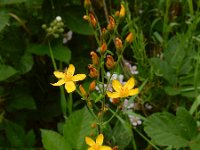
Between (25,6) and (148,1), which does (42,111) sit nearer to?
(25,6)

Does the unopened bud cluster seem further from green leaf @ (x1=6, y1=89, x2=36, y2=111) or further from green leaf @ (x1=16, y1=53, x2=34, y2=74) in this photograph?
green leaf @ (x1=6, y1=89, x2=36, y2=111)

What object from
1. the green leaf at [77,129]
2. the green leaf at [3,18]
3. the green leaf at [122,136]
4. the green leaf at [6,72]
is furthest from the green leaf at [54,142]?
the green leaf at [3,18]

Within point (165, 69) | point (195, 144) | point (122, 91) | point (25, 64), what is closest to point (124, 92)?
point (122, 91)

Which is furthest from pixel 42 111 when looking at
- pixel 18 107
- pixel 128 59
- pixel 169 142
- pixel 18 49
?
pixel 169 142

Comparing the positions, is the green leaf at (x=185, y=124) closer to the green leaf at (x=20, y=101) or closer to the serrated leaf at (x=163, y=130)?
the serrated leaf at (x=163, y=130)

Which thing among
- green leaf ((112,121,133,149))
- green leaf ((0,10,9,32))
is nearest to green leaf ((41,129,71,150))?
green leaf ((112,121,133,149))

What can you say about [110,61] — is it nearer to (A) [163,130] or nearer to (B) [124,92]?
(B) [124,92]
